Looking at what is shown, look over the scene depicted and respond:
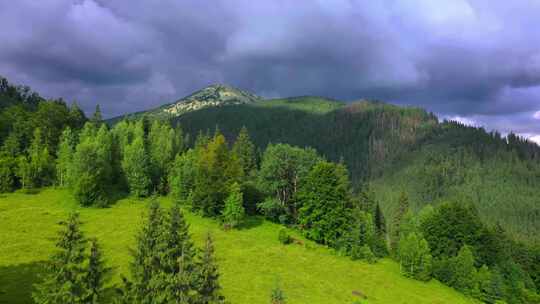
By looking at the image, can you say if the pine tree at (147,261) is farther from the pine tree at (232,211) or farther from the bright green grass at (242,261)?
the pine tree at (232,211)

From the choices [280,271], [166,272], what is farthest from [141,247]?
[280,271]

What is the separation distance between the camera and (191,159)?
89562 mm

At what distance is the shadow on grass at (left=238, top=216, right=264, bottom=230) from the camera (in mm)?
74812

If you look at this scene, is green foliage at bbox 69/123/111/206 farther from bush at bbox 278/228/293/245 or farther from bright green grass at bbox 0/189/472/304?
bush at bbox 278/228/293/245

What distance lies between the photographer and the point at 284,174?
85.6 meters

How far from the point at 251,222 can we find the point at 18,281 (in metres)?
46.2

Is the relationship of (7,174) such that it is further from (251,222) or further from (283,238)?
(283,238)

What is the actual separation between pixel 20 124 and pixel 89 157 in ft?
127

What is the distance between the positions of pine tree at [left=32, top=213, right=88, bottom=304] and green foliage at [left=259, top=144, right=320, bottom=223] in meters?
59.9

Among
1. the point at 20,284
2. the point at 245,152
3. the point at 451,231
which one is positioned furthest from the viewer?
the point at 245,152

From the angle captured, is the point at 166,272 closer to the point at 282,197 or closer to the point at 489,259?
the point at 282,197

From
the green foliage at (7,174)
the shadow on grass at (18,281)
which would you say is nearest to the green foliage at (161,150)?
the green foliage at (7,174)

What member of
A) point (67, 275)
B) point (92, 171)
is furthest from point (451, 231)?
point (92, 171)

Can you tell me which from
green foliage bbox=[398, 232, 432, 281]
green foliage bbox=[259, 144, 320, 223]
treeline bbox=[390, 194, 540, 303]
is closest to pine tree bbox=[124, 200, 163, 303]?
green foliage bbox=[259, 144, 320, 223]
